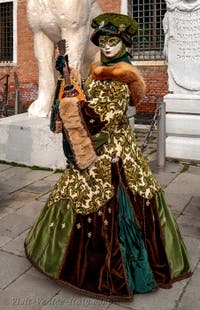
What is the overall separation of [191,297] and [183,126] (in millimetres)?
4040

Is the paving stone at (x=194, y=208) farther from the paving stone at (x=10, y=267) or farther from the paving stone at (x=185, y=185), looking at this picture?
the paving stone at (x=10, y=267)

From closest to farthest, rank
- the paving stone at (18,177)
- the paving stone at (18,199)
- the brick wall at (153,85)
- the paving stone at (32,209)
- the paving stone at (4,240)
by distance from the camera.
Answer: the paving stone at (4,240) < the paving stone at (32,209) < the paving stone at (18,199) < the paving stone at (18,177) < the brick wall at (153,85)

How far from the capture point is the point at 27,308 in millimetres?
2486

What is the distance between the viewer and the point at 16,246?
3.36 metres

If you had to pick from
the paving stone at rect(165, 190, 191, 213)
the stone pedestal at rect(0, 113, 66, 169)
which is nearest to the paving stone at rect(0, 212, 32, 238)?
the paving stone at rect(165, 190, 191, 213)

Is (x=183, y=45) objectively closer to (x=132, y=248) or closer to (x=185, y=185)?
(x=185, y=185)

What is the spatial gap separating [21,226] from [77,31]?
299 centimetres

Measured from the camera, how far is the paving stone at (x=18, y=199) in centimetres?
437

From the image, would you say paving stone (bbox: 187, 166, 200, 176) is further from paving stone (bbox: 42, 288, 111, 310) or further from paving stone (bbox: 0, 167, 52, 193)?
paving stone (bbox: 42, 288, 111, 310)

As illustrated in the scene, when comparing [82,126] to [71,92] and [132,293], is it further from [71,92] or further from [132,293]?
[132,293]

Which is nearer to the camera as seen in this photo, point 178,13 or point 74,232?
point 74,232

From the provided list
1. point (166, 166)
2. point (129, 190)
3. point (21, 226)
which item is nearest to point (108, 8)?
point (166, 166)

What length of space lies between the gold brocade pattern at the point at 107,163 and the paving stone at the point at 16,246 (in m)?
0.82

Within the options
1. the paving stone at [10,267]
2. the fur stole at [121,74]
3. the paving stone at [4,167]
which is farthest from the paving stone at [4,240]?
the paving stone at [4,167]
